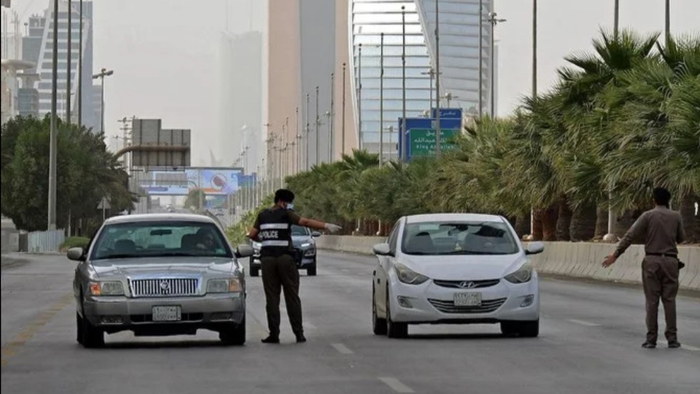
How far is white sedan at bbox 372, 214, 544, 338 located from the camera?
1981 centimetres

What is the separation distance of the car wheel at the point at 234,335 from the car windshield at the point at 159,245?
95 cm

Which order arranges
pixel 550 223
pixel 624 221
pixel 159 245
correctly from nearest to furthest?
pixel 159 245 → pixel 624 221 → pixel 550 223

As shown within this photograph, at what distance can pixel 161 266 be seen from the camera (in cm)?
1886

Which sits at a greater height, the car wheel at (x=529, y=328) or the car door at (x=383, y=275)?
the car door at (x=383, y=275)

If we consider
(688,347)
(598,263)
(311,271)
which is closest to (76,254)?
(688,347)

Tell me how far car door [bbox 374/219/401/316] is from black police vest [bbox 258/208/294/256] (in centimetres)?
161

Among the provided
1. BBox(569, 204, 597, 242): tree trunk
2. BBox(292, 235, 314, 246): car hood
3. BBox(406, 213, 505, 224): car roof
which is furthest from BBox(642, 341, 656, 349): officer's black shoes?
BBox(569, 204, 597, 242): tree trunk

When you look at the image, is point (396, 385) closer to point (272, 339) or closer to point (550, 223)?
point (272, 339)

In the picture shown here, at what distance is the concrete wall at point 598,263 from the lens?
38500mm

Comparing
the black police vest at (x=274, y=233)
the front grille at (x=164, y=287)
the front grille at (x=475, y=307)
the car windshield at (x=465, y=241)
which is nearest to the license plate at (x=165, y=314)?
the front grille at (x=164, y=287)

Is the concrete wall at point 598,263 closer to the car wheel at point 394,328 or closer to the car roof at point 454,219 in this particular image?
the car roof at point 454,219

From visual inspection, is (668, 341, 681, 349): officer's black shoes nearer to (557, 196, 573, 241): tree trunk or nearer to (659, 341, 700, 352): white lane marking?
(659, 341, 700, 352): white lane marking

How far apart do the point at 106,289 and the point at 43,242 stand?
6440cm

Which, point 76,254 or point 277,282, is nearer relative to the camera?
point 277,282
